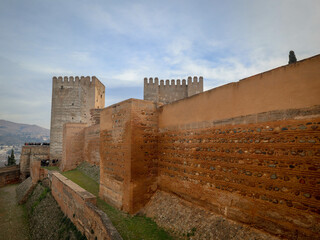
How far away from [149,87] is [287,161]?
796 inches

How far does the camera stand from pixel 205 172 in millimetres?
4996

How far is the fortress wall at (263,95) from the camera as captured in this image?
10.6 feet

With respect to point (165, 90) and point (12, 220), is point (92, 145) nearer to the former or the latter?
point (12, 220)

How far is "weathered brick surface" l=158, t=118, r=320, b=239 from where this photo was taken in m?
3.14

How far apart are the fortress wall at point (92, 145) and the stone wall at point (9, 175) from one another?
41.7 ft

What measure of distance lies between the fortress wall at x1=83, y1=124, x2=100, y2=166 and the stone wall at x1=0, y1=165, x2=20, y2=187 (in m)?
12.7

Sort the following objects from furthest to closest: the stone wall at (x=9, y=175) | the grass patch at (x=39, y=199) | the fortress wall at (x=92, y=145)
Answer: the stone wall at (x=9, y=175), the fortress wall at (x=92, y=145), the grass patch at (x=39, y=199)

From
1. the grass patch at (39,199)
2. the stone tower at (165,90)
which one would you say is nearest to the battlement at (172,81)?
the stone tower at (165,90)

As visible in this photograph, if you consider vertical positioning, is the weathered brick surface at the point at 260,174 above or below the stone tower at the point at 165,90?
below

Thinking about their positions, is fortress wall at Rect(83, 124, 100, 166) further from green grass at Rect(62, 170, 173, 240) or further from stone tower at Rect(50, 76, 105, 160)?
stone tower at Rect(50, 76, 105, 160)

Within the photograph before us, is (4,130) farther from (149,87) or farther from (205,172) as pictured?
(205,172)

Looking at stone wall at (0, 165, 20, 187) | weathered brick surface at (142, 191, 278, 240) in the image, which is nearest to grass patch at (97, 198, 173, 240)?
weathered brick surface at (142, 191, 278, 240)

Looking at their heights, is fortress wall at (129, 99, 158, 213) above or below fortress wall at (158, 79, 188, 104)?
below

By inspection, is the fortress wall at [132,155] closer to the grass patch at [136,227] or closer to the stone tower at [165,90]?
the grass patch at [136,227]
